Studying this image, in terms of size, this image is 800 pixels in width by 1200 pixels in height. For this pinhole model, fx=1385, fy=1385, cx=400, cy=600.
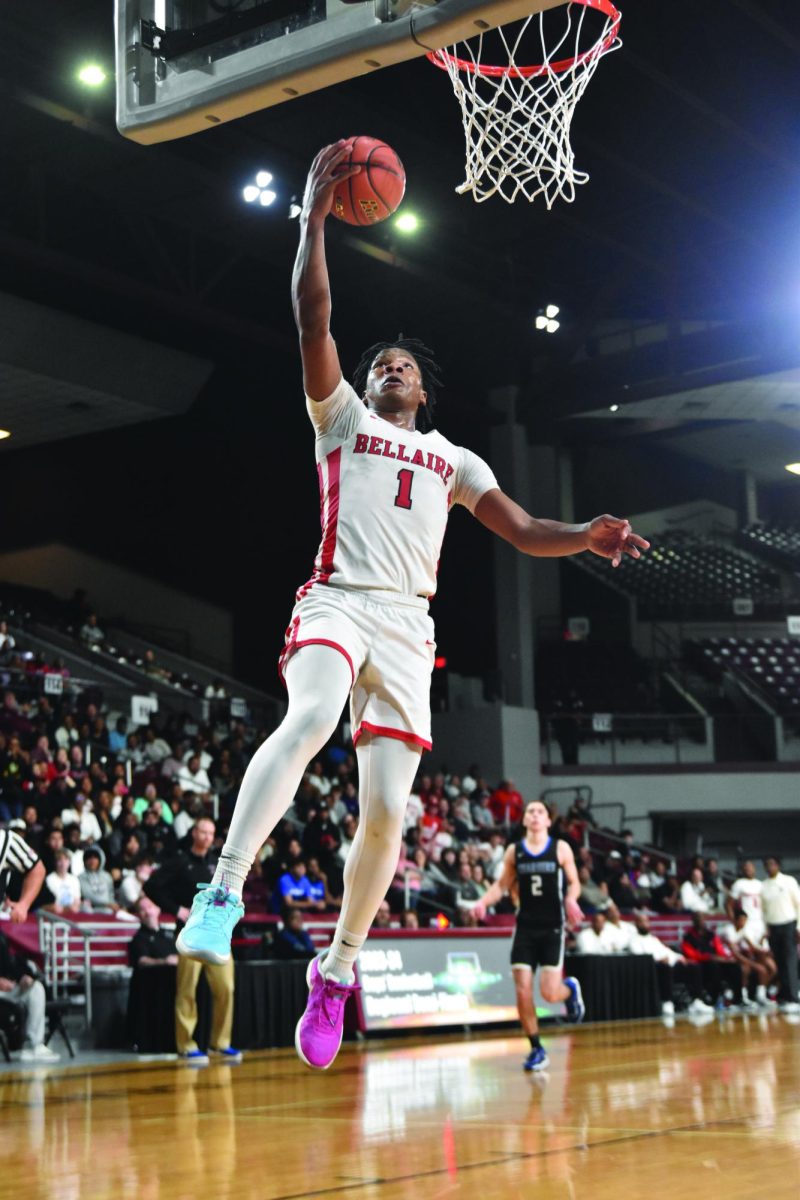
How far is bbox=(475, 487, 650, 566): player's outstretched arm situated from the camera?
4.78 metres

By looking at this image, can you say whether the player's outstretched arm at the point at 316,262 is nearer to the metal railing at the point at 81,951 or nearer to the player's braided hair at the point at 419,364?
the player's braided hair at the point at 419,364

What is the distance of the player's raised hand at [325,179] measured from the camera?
176 inches

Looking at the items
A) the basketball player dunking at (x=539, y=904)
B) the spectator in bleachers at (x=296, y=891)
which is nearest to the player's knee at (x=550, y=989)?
the basketball player dunking at (x=539, y=904)

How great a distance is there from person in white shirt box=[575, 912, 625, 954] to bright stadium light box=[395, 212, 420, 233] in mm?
10395

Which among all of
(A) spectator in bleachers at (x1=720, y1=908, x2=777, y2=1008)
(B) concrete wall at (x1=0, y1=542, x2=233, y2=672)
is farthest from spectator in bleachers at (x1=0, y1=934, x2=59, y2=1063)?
(B) concrete wall at (x1=0, y1=542, x2=233, y2=672)

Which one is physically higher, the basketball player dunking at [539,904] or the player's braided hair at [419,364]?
the player's braided hair at [419,364]

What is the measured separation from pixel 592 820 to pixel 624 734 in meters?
2.72

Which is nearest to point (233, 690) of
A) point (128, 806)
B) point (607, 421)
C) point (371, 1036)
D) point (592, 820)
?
point (592, 820)

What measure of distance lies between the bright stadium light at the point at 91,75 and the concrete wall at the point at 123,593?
1526cm

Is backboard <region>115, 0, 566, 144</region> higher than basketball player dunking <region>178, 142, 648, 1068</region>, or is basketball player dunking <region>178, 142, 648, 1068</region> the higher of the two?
backboard <region>115, 0, 566, 144</region>

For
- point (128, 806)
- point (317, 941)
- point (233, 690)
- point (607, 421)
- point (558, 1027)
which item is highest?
point (607, 421)

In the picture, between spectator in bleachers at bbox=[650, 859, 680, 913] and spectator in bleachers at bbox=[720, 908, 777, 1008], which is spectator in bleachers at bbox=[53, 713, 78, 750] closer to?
spectator in bleachers at bbox=[650, 859, 680, 913]

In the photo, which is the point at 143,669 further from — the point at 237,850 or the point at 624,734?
the point at 237,850

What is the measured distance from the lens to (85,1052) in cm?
1270
